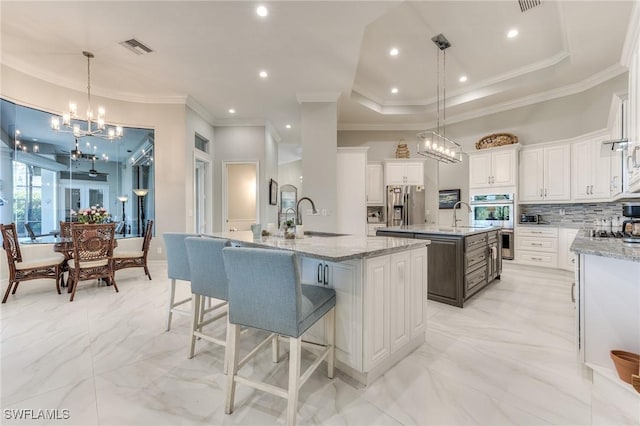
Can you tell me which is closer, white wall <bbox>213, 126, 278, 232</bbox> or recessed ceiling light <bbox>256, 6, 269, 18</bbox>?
recessed ceiling light <bbox>256, 6, 269, 18</bbox>

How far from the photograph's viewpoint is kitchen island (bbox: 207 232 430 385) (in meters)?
1.62

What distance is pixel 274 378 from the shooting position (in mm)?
1746

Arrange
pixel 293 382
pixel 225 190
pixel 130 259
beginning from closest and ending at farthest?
1. pixel 293 382
2. pixel 130 259
3. pixel 225 190

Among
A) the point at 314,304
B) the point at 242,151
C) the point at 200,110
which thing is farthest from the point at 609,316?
the point at 200,110

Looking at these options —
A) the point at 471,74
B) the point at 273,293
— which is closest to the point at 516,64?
the point at 471,74

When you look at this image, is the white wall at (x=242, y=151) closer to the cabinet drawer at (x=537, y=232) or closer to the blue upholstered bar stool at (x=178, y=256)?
the blue upholstered bar stool at (x=178, y=256)

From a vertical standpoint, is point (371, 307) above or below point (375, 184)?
below

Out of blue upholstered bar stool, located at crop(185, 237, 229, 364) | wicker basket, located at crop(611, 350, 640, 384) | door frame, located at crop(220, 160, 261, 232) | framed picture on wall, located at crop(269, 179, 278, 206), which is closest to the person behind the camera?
wicker basket, located at crop(611, 350, 640, 384)

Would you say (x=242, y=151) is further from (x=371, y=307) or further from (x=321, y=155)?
(x=371, y=307)

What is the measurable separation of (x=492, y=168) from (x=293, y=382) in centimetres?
580

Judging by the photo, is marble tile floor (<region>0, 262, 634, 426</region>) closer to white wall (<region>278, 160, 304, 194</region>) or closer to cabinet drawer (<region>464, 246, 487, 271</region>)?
cabinet drawer (<region>464, 246, 487, 271</region>)

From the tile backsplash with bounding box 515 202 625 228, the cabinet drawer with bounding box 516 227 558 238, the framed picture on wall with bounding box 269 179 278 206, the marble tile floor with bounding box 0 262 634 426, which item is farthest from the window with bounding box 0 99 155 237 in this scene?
the tile backsplash with bounding box 515 202 625 228

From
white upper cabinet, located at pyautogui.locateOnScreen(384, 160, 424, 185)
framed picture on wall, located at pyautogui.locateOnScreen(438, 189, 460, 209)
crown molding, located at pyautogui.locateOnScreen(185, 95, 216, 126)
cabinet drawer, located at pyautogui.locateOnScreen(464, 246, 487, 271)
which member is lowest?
cabinet drawer, located at pyautogui.locateOnScreen(464, 246, 487, 271)

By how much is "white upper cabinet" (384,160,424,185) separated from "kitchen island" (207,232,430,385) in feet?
13.9
